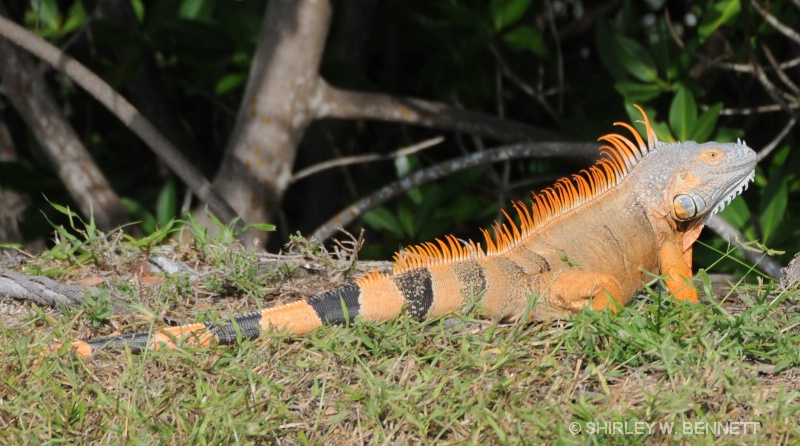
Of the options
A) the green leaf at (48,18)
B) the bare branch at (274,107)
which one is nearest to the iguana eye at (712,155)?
the bare branch at (274,107)

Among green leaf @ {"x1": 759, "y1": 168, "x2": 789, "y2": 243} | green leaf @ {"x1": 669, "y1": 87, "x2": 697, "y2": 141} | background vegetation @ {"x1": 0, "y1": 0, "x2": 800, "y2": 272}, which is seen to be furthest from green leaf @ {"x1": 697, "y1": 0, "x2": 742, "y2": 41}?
green leaf @ {"x1": 759, "y1": 168, "x2": 789, "y2": 243}

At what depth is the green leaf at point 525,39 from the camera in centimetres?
614

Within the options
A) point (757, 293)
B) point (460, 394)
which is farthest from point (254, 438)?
point (757, 293)

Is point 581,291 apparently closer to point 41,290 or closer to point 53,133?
point 41,290

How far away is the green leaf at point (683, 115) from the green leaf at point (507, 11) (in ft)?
4.24

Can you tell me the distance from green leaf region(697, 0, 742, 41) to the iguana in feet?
6.24

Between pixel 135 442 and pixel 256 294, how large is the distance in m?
1.04

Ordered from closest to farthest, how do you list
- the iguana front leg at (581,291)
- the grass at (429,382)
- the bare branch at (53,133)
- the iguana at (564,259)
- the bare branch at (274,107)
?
1. the grass at (429,382)
2. the iguana at (564,259)
3. the iguana front leg at (581,291)
4. the bare branch at (274,107)
5. the bare branch at (53,133)

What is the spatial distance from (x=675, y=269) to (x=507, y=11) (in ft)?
9.56

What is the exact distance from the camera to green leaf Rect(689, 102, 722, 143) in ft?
17.2

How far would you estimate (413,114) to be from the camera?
592 centimetres

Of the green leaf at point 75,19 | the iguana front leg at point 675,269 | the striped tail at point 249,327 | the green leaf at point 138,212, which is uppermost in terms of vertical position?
the green leaf at point 75,19

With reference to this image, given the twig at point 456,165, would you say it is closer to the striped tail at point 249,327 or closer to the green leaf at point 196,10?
the green leaf at point 196,10

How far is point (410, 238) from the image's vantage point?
6.04 meters
